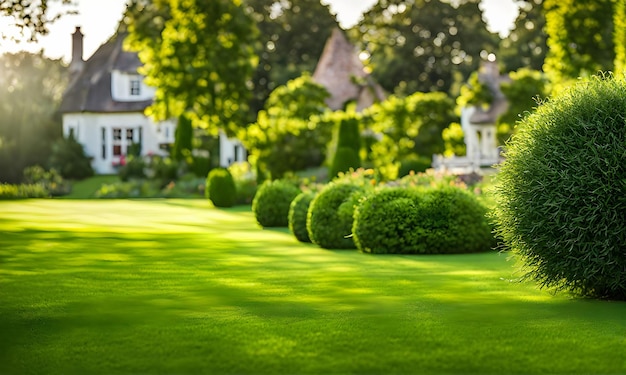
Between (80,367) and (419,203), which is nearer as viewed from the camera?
(80,367)

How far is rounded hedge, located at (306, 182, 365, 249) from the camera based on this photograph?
1881 cm

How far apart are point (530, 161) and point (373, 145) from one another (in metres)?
34.1

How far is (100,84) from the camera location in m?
61.3

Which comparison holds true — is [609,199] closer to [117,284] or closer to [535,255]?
[535,255]

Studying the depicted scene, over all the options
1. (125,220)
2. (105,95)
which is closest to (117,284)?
(125,220)

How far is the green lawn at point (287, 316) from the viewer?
7758mm

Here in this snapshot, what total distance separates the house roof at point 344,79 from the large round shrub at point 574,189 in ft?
156

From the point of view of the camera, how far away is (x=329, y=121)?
138 ft

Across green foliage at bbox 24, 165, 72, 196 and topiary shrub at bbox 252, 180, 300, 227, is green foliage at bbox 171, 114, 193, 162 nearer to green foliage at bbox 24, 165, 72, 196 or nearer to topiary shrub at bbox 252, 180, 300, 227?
green foliage at bbox 24, 165, 72, 196

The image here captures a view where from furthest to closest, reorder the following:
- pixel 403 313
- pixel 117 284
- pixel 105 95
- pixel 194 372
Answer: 1. pixel 105 95
2. pixel 117 284
3. pixel 403 313
4. pixel 194 372

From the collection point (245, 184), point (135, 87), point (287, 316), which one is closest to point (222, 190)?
point (245, 184)

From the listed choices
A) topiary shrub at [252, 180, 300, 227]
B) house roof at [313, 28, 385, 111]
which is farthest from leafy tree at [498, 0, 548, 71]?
topiary shrub at [252, 180, 300, 227]

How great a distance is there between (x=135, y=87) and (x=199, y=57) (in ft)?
54.3

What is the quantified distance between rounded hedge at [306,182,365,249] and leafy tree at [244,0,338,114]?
149 feet
